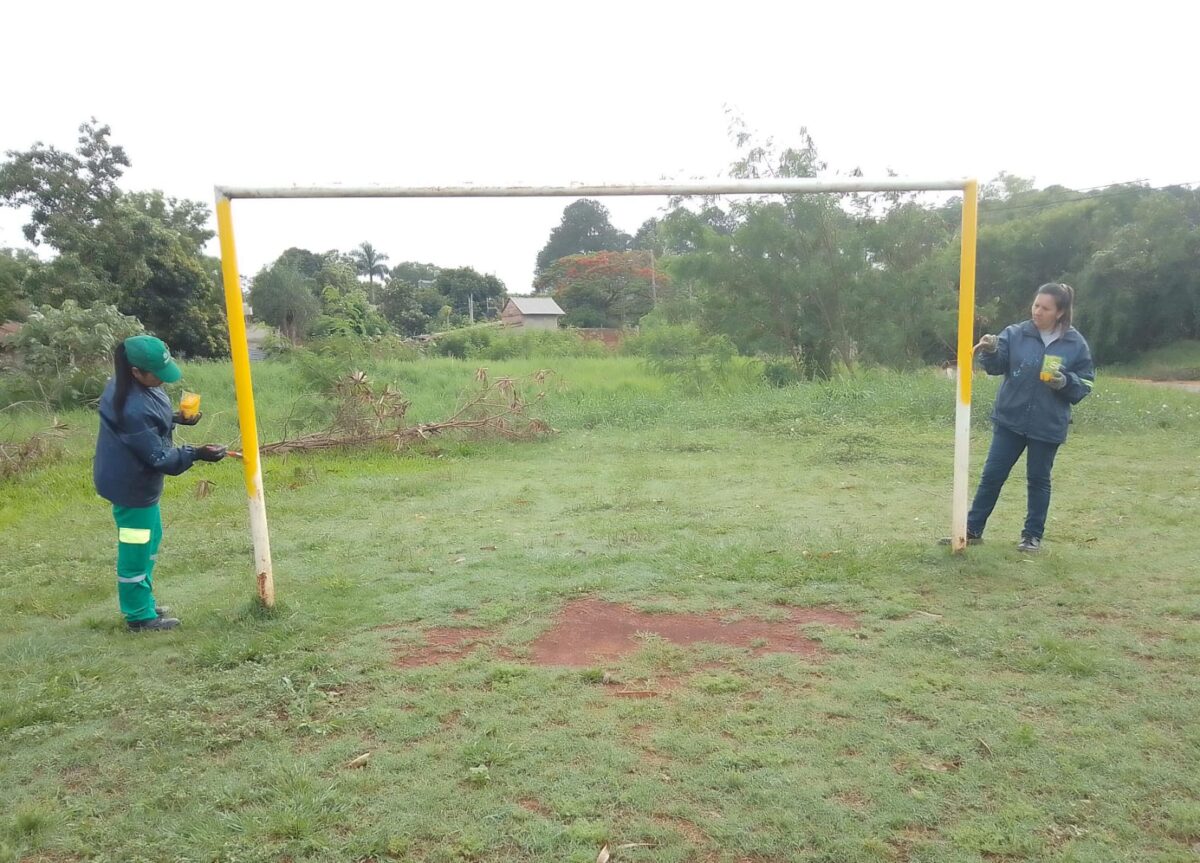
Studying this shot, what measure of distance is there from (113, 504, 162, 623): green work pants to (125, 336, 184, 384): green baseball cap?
695 mm

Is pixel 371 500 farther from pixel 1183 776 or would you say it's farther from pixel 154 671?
pixel 1183 776

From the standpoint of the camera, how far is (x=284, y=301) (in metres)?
30.2

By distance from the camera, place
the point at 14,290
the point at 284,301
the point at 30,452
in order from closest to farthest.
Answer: the point at 30,452 < the point at 14,290 < the point at 284,301

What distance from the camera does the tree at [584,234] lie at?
49.2 meters

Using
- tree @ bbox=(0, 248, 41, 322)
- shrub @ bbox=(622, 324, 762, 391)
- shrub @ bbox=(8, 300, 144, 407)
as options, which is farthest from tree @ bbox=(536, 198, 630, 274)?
shrub @ bbox=(8, 300, 144, 407)

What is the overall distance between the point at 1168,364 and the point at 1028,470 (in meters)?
25.1

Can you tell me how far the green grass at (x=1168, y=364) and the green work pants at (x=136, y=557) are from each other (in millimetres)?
27056

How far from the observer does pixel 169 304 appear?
76.1ft

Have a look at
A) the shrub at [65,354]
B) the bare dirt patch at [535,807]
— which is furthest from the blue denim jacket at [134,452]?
the shrub at [65,354]

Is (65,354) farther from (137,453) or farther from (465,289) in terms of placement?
(465,289)

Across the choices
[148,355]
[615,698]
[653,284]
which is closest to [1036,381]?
[615,698]

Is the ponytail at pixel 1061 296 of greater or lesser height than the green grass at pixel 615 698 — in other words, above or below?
above

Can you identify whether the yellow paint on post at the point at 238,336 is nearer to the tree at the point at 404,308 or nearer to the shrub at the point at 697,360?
the shrub at the point at 697,360

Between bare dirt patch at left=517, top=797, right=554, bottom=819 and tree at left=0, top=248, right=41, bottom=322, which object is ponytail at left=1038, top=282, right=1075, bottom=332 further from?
tree at left=0, top=248, right=41, bottom=322
